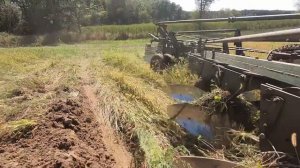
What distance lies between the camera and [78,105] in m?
5.98

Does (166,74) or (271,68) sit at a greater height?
(271,68)

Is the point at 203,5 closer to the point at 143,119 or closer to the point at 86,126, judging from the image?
the point at 143,119

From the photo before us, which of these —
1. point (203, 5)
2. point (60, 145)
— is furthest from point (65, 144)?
point (203, 5)

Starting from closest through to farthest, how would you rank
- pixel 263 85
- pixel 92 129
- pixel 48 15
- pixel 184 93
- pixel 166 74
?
pixel 263 85 < pixel 92 129 < pixel 184 93 < pixel 166 74 < pixel 48 15

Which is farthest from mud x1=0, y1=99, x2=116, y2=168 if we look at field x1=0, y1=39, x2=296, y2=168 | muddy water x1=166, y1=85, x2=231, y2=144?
muddy water x1=166, y1=85, x2=231, y2=144

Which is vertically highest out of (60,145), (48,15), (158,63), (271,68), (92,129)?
(271,68)

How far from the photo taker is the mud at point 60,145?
3.88m

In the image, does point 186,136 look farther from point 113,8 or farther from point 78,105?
point 113,8

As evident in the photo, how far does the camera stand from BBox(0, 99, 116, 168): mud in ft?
12.7

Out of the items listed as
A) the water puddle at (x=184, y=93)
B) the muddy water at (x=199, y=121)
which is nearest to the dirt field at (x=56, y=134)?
the muddy water at (x=199, y=121)

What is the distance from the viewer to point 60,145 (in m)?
4.19

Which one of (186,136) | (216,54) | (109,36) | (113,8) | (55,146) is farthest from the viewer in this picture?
(113,8)

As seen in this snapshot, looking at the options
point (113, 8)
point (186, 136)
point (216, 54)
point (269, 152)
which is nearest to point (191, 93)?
point (216, 54)

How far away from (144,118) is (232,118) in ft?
4.24
